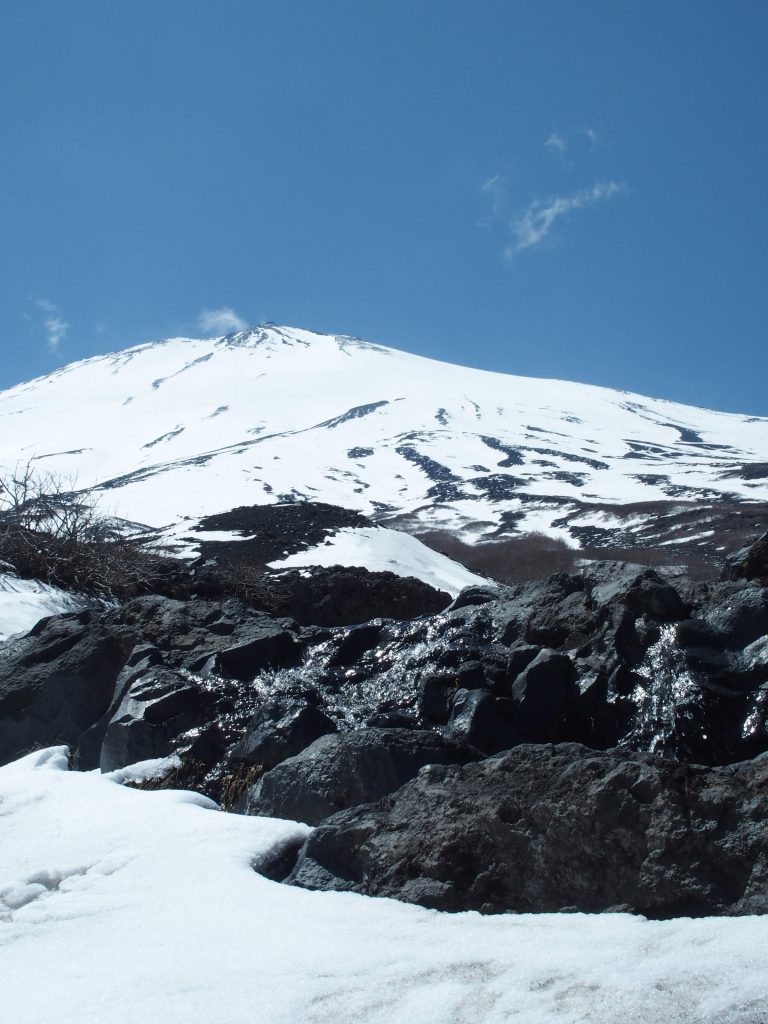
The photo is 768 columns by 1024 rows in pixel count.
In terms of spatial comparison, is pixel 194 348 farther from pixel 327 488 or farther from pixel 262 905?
pixel 262 905

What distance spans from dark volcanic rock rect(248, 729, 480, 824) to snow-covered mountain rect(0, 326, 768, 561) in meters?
18.9

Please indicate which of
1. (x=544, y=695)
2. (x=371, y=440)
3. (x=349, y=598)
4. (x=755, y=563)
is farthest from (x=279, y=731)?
(x=371, y=440)

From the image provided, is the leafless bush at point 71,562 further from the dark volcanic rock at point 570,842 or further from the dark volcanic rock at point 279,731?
the dark volcanic rock at point 570,842

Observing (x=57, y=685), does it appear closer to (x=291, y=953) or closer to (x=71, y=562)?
(x=71, y=562)

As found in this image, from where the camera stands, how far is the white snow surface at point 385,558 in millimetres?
17500

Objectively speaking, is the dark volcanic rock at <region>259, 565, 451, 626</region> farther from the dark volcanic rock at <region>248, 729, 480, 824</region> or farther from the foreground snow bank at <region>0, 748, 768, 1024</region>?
the foreground snow bank at <region>0, 748, 768, 1024</region>

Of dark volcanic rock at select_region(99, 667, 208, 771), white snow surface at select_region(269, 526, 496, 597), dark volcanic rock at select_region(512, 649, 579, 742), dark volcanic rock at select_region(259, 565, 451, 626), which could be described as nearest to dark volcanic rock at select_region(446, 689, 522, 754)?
dark volcanic rock at select_region(512, 649, 579, 742)

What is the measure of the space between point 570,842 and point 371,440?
314ft

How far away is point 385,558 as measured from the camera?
722 inches

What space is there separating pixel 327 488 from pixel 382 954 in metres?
67.8

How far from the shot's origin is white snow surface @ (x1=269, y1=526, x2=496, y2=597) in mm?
17500

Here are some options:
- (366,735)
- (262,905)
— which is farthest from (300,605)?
(262,905)

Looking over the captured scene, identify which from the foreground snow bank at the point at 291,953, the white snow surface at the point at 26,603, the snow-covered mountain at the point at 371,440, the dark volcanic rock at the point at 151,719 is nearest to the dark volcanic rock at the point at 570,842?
the foreground snow bank at the point at 291,953

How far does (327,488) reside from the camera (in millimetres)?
70312
